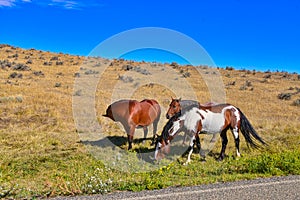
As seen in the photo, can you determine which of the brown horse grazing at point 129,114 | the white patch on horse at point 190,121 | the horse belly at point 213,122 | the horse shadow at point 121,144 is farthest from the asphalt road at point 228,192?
the brown horse grazing at point 129,114

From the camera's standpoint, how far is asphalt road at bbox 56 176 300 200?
6.19 metres

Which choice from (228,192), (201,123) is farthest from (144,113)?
(228,192)

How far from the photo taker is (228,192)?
6.47m

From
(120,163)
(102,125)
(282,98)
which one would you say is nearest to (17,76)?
(102,125)

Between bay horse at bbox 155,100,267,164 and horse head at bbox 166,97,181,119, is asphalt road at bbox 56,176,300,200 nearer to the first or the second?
bay horse at bbox 155,100,267,164

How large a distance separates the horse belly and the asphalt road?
10.5ft

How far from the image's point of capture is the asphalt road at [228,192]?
619cm

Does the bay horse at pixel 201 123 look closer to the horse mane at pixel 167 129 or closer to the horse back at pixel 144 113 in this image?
the horse mane at pixel 167 129

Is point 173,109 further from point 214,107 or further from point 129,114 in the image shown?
point 129,114

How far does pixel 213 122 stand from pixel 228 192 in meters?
3.96

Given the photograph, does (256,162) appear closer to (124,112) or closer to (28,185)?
(124,112)

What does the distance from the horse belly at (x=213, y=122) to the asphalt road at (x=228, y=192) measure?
3206mm

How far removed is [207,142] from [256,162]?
3810 mm

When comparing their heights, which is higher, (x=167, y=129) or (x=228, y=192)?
(x=167, y=129)
